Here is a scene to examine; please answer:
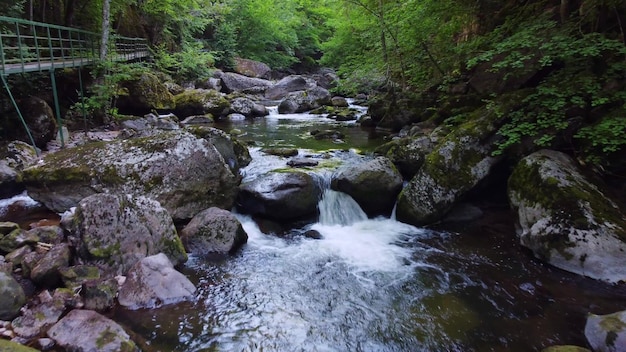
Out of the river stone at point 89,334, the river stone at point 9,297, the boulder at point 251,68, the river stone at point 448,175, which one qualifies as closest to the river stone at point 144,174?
the river stone at point 9,297

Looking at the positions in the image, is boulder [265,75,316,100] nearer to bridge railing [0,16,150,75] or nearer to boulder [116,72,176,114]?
bridge railing [0,16,150,75]

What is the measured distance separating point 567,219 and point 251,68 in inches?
1063

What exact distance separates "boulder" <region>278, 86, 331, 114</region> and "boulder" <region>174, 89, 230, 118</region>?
123 inches

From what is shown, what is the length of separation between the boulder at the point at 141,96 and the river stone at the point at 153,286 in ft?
38.1

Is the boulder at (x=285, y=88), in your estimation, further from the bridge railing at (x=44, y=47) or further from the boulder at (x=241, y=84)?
the bridge railing at (x=44, y=47)

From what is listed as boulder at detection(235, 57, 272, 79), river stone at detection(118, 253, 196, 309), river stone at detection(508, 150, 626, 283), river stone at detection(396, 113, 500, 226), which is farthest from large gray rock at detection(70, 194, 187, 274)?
boulder at detection(235, 57, 272, 79)

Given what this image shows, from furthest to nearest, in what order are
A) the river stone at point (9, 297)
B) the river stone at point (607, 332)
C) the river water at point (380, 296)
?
the river water at point (380, 296)
the river stone at point (9, 297)
the river stone at point (607, 332)

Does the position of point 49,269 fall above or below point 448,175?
below

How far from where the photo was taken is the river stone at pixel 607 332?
136 inches

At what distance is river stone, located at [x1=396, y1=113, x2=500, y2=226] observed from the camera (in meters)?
6.84

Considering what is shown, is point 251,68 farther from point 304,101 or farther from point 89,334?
point 89,334

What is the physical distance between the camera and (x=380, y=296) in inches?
193

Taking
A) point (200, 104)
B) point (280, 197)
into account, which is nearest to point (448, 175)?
point (280, 197)

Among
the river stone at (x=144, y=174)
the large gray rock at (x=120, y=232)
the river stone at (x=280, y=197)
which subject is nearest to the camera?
the large gray rock at (x=120, y=232)
